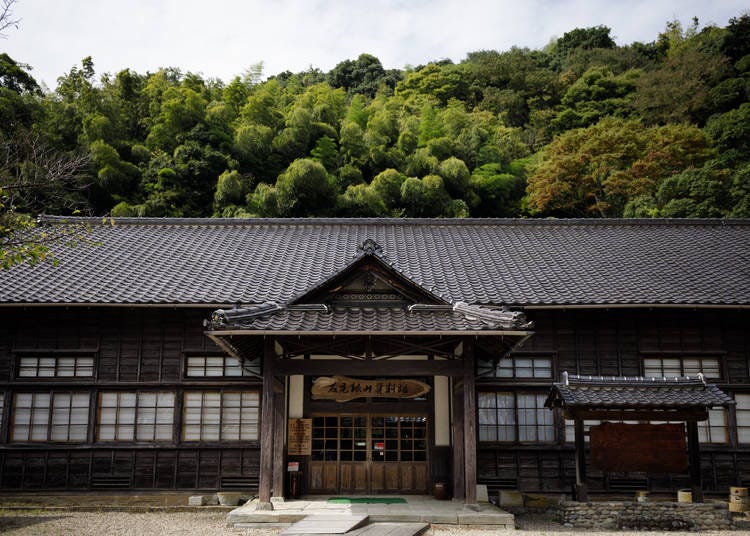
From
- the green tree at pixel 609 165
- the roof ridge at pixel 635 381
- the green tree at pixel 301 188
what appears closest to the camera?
the roof ridge at pixel 635 381

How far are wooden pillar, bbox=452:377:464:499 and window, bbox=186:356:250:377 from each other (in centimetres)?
438

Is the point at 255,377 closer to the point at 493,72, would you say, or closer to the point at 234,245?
the point at 234,245

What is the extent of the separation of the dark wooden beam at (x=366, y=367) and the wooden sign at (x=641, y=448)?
9.39 feet

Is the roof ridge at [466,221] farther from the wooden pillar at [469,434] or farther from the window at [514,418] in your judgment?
the wooden pillar at [469,434]

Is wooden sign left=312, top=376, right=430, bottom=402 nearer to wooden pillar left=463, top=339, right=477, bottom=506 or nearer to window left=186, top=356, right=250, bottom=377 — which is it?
wooden pillar left=463, top=339, right=477, bottom=506

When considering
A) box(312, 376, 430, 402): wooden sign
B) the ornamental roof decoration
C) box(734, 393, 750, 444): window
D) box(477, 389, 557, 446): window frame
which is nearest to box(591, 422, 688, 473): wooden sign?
the ornamental roof decoration

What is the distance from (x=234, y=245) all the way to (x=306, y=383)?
5.40 metres

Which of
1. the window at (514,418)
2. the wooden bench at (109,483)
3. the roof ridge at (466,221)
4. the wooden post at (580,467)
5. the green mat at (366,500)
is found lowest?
the green mat at (366,500)

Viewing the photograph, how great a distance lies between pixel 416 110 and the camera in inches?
1695

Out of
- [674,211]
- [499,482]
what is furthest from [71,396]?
[674,211]

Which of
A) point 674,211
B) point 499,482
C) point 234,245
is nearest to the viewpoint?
point 499,482

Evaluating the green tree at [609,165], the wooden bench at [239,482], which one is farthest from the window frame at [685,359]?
A: the green tree at [609,165]

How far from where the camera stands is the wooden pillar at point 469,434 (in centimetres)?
1003

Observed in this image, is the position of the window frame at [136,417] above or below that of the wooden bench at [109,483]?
above
